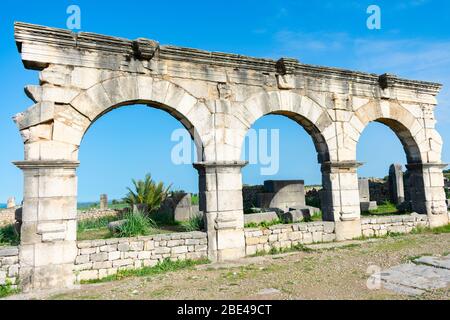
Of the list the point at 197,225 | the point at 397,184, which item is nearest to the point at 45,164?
the point at 197,225

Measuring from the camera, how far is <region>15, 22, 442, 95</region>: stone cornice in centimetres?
583

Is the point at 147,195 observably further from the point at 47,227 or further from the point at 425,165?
the point at 425,165

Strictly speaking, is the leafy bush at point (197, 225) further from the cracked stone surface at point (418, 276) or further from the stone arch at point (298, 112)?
the cracked stone surface at point (418, 276)

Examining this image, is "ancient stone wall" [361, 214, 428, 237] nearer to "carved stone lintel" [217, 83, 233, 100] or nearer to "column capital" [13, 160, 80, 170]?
"carved stone lintel" [217, 83, 233, 100]

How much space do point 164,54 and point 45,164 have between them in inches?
118

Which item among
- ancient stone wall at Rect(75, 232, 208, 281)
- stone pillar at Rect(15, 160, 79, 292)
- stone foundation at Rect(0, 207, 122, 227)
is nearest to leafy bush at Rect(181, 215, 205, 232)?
ancient stone wall at Rect(75, 232, 208, 281)

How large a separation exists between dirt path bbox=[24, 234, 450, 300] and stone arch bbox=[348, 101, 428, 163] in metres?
2.96

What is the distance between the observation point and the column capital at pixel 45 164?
555cm

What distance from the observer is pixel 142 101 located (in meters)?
6.65

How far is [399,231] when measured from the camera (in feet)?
28.9

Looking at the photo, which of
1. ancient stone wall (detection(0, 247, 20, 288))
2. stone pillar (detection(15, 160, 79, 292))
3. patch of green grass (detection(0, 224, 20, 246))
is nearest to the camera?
ancient stone wall (detection(0, 247, 20, 288))
